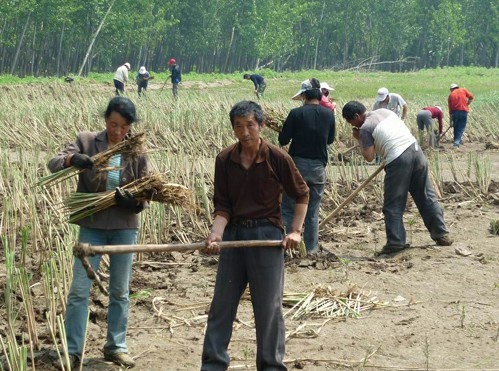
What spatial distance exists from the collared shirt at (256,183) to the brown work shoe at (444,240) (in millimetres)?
4129

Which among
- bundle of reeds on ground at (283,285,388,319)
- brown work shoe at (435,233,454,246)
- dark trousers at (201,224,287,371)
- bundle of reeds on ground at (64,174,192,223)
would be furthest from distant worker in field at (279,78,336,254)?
dark trousers at (201,224,287,371)

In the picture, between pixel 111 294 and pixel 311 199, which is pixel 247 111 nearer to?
pixel 111 294

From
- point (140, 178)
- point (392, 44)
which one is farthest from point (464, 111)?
point (392, 44)

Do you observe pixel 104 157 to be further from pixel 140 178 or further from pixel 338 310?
Answer: pixel 338 310

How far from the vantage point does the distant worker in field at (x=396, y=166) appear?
8602mm

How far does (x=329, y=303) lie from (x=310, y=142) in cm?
198

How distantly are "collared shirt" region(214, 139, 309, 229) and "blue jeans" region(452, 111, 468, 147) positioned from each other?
13954mm

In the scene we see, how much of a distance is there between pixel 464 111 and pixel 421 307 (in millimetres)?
12073

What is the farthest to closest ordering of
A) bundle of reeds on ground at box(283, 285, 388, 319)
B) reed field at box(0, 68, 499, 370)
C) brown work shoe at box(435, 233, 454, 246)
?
brown work shoe at box(435, 233, 454, 246) < bundle of reeds on ground at box(283, 285, 388, 319) < reed field at box(0, 68, 499, 370)

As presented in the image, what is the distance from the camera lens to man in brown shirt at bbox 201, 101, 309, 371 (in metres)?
5.05

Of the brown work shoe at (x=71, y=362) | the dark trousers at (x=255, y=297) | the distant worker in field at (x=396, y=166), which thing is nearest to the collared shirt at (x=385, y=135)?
the distant worker in field at (x=396, y=166)

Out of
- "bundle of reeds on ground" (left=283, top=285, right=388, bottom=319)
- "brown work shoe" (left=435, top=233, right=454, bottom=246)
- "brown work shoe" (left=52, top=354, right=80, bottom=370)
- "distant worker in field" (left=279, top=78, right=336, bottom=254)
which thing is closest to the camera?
"brown work shoe" (left=52, top=354, right=80, bottom=370)

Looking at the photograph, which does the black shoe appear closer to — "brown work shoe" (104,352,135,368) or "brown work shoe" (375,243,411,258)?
"brown work shoe" (375,243,411,258)

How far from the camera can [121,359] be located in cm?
545
